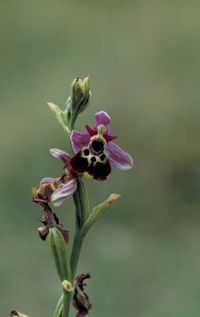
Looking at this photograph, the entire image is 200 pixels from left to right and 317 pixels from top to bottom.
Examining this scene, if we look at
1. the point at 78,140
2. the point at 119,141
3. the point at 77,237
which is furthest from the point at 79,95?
the point at 119,141

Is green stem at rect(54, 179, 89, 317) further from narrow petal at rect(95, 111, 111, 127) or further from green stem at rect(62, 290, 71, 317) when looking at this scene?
narrow petal at rect(95, 111, 111, 127)

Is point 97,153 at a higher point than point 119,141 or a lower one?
lower

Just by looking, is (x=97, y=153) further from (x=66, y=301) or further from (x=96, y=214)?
(x=66, y=301)

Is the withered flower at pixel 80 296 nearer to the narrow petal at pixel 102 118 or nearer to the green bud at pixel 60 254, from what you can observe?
the green bud at pixel 60 254

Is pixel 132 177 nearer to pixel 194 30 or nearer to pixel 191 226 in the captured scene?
pixel 191 226

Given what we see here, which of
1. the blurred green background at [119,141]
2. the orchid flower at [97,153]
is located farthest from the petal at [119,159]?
the blurred green background at [119,141]

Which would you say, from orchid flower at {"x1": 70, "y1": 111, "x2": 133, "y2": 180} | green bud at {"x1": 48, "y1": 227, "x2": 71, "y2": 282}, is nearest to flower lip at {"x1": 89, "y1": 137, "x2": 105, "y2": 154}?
orchid flower at {"x1": 70, "y1": 111, "x2": 133, "y2": 180}
